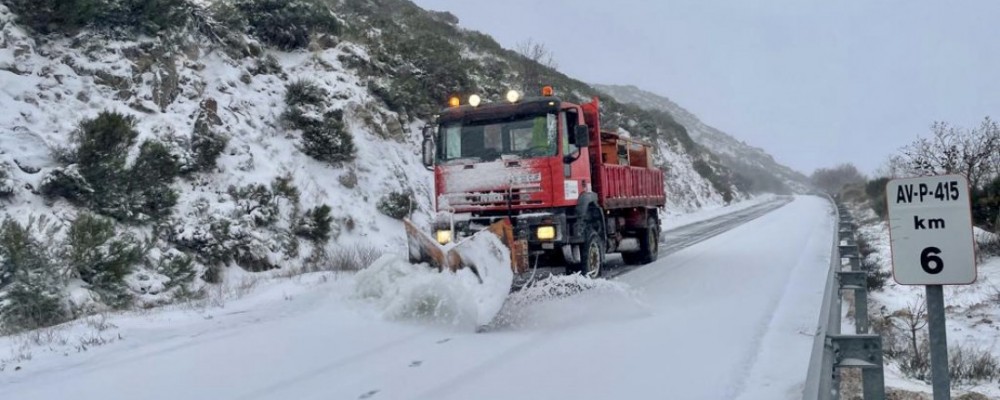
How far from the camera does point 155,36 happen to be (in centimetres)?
1359

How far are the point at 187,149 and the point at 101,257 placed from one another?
375 centimetres

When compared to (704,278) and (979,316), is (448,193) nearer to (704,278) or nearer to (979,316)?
(704,278)

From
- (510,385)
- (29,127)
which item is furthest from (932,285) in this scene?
(29,127)

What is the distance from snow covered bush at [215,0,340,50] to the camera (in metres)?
16.6

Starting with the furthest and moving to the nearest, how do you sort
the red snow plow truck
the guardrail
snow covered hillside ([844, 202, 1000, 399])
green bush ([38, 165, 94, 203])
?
1. green bush ([38, 165, 94, 203])
2. the red snow plow truck
3. snow covered hillside ([844, 202, 1000, 399])
4. the guardrail

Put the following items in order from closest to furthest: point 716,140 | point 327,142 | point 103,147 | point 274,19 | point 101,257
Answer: point 101,257, point 103,147, point 327,142, point 274,19, point 716,140

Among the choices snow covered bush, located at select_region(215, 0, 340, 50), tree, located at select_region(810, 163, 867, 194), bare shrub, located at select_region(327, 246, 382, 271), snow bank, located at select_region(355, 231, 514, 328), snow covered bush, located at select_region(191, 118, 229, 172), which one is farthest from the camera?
tree, located at select_region(810, 163, 867, 194)

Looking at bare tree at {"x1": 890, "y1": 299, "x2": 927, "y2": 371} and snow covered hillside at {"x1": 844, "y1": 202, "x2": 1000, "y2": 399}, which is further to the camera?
bare tree at {"x1": 890, "y1": 299, "x2": 927, "y2": 371}

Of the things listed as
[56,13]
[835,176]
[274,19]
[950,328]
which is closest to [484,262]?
[950,328]

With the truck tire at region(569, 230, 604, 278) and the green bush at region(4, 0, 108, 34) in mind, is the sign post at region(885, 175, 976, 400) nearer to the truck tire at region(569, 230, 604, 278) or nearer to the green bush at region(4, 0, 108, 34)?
the truck tire at region(569, 230, 604, 278)

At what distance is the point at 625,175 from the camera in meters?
12.1

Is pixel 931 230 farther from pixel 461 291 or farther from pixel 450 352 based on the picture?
pixel 461 291

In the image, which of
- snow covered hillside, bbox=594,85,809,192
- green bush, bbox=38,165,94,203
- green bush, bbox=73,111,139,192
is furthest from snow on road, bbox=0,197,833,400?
snow covered hillside, bbox=594,85,809,192

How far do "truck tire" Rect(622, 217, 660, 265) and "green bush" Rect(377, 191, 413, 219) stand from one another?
5326 millimetres
